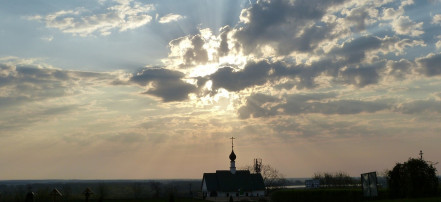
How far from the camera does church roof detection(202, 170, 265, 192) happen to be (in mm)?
99188

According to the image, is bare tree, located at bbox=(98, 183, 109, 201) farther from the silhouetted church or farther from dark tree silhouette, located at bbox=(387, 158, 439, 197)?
dark tree silhouette, located at bbox=(387, 158, 439, 197)

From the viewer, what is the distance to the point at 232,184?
99938mm

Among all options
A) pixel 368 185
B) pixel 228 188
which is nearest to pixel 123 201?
pixel 228 188

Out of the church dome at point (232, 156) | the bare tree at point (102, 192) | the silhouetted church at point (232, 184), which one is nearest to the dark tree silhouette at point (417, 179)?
the bare tree at point (102, 192)

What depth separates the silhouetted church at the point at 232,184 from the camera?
98.9m

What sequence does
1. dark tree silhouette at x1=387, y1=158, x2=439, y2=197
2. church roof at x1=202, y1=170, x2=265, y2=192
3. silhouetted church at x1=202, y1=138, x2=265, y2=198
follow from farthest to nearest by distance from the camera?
church roof at x1=202, y1=170, x2=265, y2=192 < silhouetted church at x1=202, y1=138, x2=265, y2=198 < dark tree silhouette at x1=387, y1=158, x2=439, y2=197

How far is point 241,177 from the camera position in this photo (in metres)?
102

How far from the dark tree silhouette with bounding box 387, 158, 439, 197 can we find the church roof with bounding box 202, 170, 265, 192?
7029 centimetres

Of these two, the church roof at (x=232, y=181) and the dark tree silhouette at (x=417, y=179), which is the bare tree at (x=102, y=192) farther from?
the dark tree silhouette at (x=417, y=179)

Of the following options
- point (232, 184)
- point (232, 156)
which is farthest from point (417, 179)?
point (232, 156)

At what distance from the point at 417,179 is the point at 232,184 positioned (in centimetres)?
7192

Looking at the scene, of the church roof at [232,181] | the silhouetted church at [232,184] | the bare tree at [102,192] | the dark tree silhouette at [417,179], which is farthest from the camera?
the church roof at [232,181]

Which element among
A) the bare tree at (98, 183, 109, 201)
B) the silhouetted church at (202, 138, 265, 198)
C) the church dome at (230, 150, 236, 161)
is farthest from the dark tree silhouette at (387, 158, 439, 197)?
the church dome at (230, 150, 236, 161)

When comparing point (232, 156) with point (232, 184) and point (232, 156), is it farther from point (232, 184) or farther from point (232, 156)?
point (232, 184)
